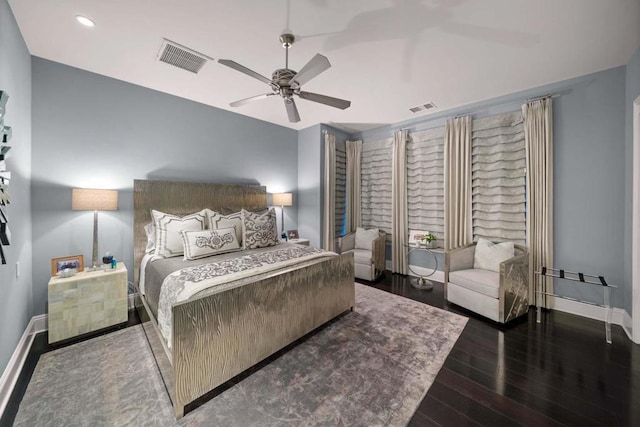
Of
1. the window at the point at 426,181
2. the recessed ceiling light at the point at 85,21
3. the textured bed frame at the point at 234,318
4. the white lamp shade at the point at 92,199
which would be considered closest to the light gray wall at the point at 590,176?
the window at the point at 426,181

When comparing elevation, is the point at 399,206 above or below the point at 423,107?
below

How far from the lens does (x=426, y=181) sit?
→ 403cm

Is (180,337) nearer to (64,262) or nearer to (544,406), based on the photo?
(64,262)

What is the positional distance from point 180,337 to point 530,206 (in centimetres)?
398

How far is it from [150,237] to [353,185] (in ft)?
11.9

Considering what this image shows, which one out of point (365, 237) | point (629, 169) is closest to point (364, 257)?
point (365, 237)

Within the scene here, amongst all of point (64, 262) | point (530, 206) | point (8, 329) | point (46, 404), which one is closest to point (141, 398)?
point (46, 404)

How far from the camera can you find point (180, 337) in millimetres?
1430

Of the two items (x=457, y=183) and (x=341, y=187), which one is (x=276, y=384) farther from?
(x=341, y=187)

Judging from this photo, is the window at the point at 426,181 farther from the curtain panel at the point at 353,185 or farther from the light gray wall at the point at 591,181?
the light gray wall at the point at 591,181

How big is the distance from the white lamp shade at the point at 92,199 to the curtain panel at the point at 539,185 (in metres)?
4.95

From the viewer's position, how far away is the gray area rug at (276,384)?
4.79 feet

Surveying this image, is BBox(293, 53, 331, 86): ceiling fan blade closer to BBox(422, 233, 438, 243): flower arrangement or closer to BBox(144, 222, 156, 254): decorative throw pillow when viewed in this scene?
BBox(144, 222, 156, 254): decorative throw pillow

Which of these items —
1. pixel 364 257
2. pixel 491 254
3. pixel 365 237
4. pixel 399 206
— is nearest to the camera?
pixel 491 254
